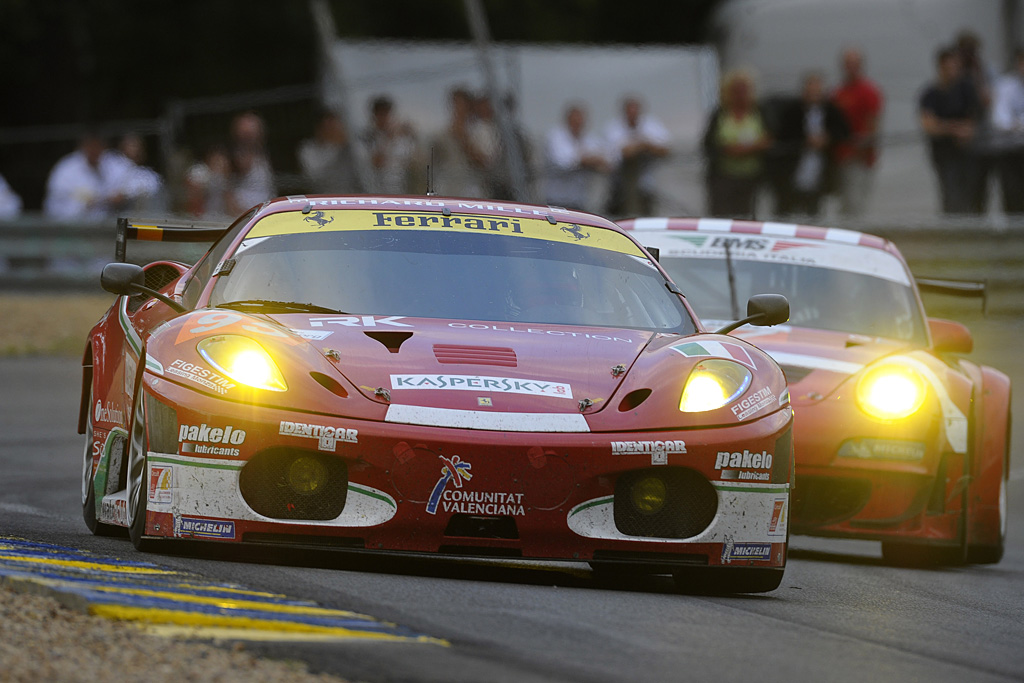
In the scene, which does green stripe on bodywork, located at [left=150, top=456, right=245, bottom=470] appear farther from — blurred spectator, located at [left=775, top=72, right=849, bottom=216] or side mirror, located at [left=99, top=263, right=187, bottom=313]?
blurred spectator, located at [left=775, top=72, right=849, bottom=216]

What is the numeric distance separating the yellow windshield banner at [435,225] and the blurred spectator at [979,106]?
10.1 metres

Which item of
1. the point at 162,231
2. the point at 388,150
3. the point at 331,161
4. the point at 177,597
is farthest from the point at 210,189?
the point at 177,597

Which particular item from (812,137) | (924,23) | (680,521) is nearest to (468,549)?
(680,521)

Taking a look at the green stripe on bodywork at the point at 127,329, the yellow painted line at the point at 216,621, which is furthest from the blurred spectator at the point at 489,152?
the yellow painted line at the point at 216,621

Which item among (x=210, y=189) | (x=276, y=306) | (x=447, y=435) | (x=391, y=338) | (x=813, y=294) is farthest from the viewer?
(x=210, y=189)

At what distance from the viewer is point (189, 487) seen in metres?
5.66

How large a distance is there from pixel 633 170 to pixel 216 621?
44.6 ft

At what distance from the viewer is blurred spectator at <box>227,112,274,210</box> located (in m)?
18.9

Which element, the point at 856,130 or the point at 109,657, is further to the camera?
the point at 856,130

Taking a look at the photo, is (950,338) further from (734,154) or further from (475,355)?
(734,154)

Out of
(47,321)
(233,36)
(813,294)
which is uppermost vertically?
(813,294)

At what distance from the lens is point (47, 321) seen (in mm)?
17641

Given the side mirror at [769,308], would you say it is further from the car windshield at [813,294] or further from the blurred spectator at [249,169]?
the blurred spectator at [249,169]

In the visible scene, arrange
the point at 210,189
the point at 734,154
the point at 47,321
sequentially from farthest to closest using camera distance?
the point at 210,189, the point at 47,321, the point at 734,154
